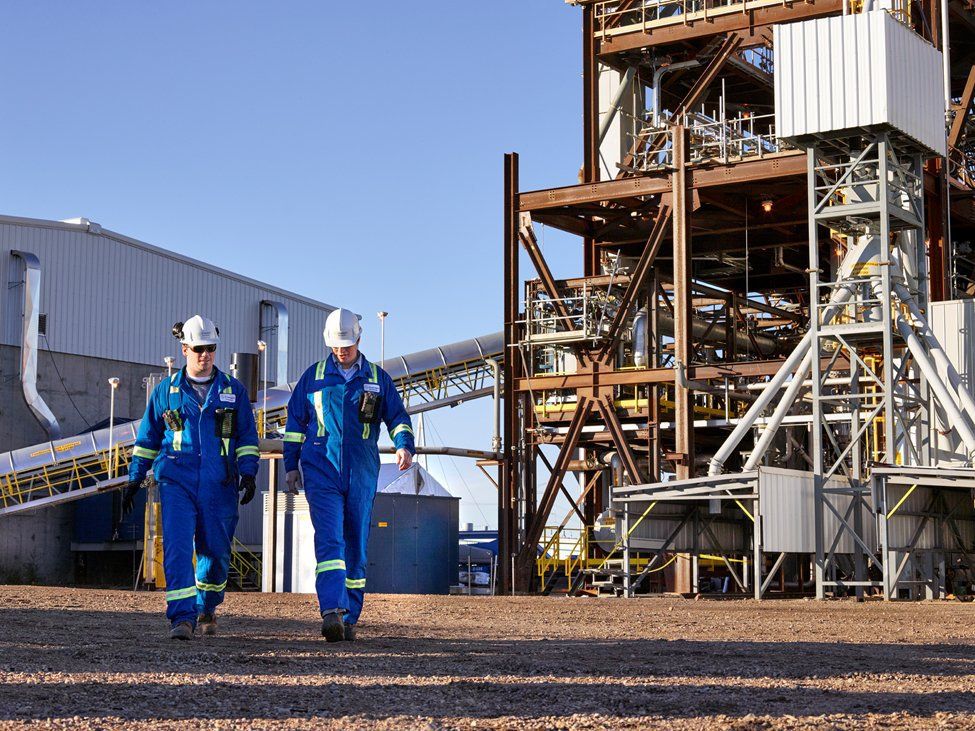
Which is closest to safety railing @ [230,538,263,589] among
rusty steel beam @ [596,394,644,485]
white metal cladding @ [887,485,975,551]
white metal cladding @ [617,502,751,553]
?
rusty steel beam @ [596,394,644,485]

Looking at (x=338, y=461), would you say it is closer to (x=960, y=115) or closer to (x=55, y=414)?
(x=960, y=115)

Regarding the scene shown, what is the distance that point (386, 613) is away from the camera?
15.3 meters

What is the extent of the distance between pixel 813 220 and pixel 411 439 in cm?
1635

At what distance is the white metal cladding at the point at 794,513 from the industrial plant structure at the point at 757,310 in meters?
0.05

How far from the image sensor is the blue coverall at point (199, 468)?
1035cm

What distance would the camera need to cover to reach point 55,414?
41438 millimetres

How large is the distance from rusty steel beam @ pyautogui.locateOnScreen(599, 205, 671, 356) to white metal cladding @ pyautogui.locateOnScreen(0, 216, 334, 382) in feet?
58.2

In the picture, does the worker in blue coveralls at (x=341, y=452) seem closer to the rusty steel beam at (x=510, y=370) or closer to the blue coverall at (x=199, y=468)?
the blue coverall at (x=199, y=468)

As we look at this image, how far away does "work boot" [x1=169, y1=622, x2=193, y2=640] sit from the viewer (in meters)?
9.94

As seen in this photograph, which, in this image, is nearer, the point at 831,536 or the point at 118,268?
the point at 831,536

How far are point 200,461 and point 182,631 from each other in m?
1.24

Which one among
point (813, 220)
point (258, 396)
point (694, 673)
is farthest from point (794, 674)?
A: point (258, 396)

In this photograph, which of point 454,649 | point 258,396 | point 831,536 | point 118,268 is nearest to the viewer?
point 454,649

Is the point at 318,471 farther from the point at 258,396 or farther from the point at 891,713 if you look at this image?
the point at 258,396
